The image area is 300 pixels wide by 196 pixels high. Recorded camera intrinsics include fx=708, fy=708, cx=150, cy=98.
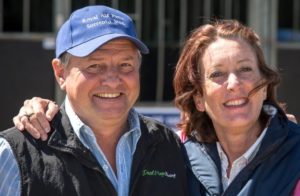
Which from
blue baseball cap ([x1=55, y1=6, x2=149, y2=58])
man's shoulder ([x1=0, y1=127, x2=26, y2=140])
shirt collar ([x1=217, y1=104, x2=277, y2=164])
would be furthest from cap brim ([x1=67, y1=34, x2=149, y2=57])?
shirt collar ([x1=217, y1=104, x2=277, y2=164])

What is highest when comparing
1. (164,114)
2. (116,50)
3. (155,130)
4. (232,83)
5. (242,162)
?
(116,50)

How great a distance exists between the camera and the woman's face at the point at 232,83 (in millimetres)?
3137

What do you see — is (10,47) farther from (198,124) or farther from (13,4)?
(198,124)

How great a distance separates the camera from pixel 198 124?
349cm

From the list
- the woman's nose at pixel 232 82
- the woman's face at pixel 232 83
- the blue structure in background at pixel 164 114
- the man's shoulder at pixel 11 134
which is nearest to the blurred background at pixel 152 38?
the blue structure in background at pixel 164 114

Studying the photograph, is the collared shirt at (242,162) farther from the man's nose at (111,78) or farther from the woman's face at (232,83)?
the man's nose at (111,78)

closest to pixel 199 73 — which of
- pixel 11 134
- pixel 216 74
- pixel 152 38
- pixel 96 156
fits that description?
pixel 216 74

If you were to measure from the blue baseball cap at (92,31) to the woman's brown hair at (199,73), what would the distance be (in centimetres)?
38

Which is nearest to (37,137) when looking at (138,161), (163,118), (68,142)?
(68,142)

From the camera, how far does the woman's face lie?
3137mm

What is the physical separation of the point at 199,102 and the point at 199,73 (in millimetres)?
157

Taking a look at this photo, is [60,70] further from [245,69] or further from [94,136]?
[245,69]

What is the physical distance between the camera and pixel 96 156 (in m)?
2.96

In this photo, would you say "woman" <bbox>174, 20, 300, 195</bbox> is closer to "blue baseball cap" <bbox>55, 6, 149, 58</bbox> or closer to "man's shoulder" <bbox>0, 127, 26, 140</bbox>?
"blue baseball cap" <bbox>55, 6, 149, 58</bbox>
